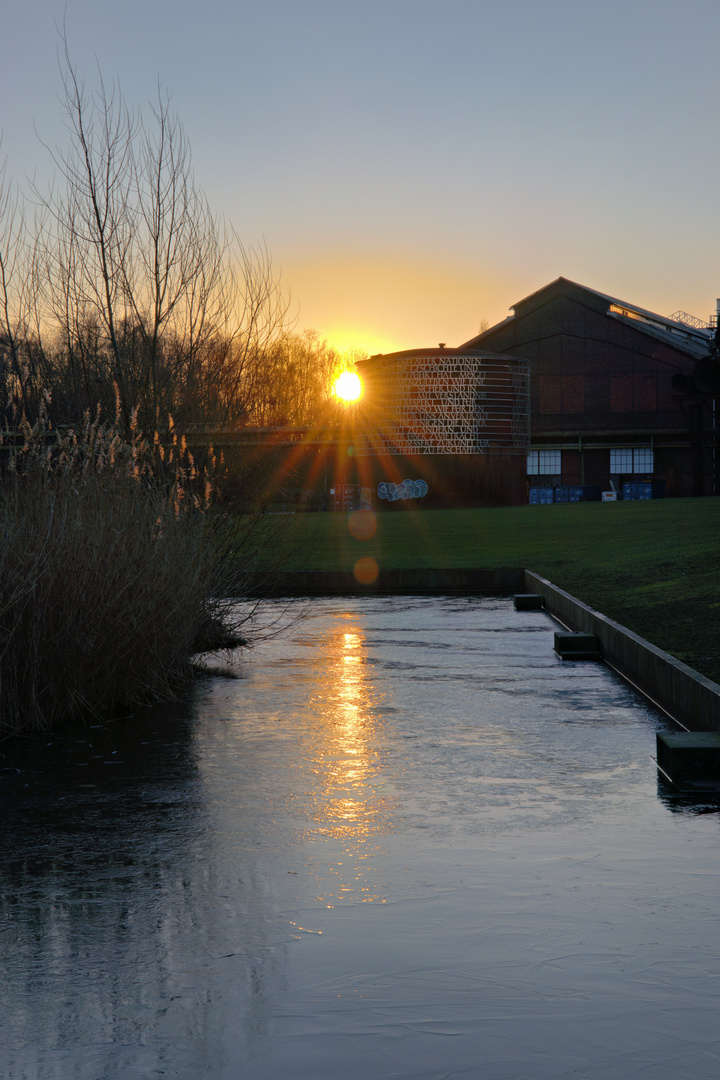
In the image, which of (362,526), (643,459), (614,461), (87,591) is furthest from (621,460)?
(87,591)

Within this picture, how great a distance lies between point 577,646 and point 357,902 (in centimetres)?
937

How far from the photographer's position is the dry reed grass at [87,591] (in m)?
9.43

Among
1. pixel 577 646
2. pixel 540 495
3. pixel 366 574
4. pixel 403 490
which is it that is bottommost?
pixel 577 646

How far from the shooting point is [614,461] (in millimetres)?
64750

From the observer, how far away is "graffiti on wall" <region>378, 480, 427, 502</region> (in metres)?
59.4

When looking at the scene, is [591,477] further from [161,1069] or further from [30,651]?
[161,1069]

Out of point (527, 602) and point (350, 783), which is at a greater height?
point (527, 602)

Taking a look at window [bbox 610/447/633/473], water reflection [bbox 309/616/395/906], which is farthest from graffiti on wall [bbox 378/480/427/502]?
water reflection [bbox 309/616/395/906]

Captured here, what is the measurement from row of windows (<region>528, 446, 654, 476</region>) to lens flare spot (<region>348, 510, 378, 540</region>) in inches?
787

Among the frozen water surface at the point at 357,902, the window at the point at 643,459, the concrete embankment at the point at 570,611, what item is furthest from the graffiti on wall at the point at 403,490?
the frozen water surface at the point at 357,902

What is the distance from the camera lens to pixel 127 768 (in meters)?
8.45

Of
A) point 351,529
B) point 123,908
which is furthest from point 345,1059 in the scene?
point 351,529

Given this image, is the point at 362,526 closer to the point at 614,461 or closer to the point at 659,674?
the point at 614,461

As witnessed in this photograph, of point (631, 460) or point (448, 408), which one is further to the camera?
point (631, 460)
